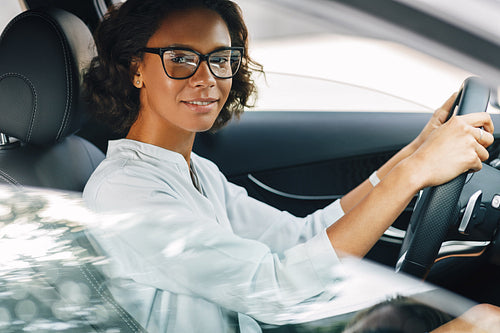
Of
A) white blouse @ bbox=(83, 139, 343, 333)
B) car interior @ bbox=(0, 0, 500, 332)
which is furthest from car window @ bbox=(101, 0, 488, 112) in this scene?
white blouse @ bbox=(83, 139, 343, 333)

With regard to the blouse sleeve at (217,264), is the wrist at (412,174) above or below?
above

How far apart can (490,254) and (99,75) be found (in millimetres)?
1055

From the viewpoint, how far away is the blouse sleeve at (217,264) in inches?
38.3

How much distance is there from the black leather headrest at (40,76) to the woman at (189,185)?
7cm

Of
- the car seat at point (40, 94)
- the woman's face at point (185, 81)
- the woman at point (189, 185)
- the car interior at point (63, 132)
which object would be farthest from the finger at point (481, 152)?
the car seat at point (40, 94)

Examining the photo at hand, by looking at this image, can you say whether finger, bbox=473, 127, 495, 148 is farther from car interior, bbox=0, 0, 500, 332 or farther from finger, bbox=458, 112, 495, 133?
car interior, bbox=0, 0, 500, 332

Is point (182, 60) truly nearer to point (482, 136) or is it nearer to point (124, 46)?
point (124, 46)

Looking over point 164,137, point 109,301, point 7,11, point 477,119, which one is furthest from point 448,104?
point 7,11

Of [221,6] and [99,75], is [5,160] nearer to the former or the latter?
[99,75]

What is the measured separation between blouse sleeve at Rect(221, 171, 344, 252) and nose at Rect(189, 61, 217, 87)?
0.43 meters

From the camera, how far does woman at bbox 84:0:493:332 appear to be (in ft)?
3.19

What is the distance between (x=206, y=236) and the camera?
1.01 m

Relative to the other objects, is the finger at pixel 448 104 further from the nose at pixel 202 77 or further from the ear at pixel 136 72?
the ear at pixel 136 72

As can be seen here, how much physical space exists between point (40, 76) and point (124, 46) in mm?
194
